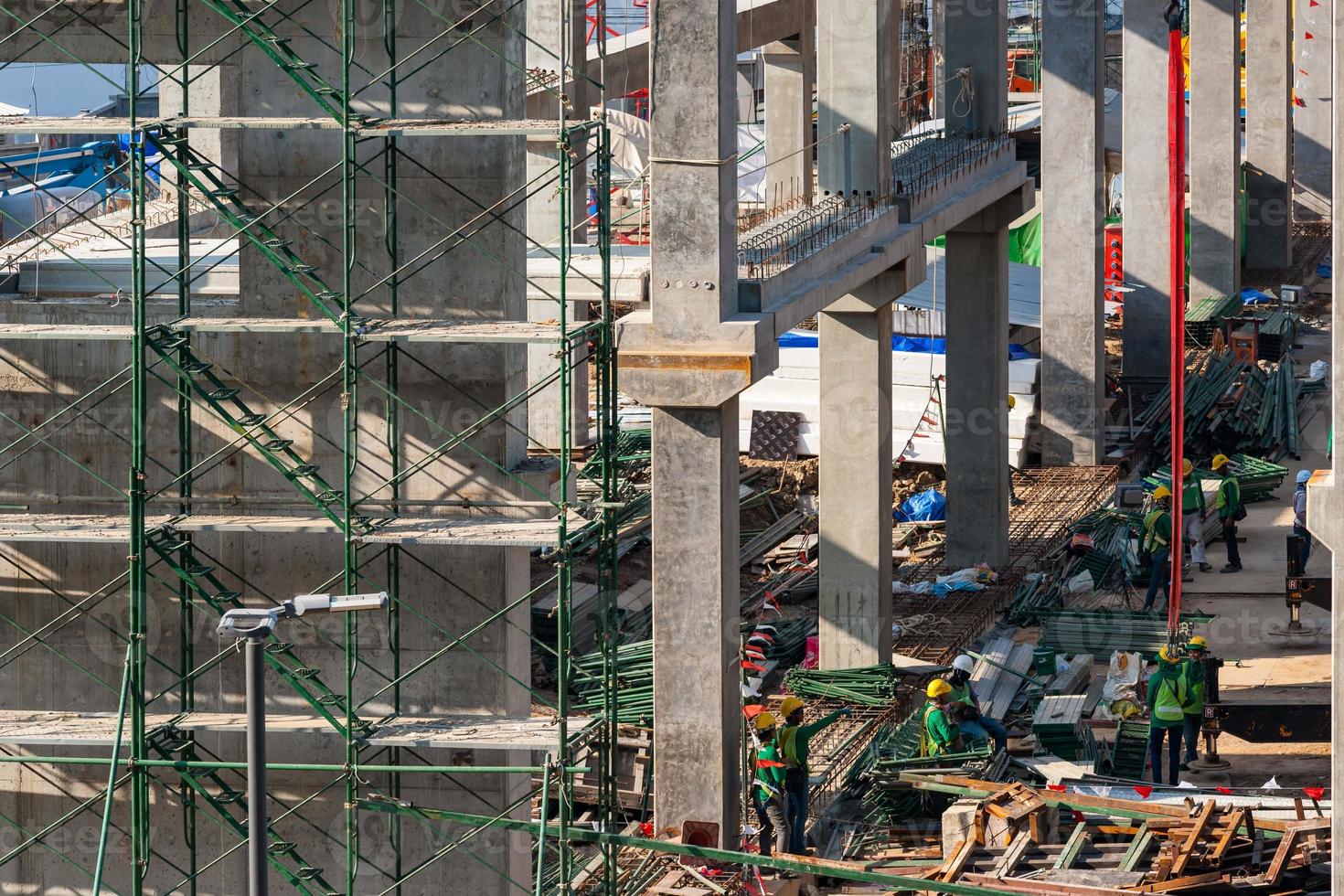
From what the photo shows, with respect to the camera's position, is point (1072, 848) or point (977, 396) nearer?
point (1072, 848)

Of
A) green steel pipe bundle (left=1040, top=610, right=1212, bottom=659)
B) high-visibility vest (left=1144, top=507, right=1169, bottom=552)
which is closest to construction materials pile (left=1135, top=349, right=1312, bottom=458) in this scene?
high-visibility vest (left=1144, top=507, right=1169, bottom=552)

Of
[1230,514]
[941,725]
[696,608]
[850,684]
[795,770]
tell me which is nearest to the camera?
[696,608]

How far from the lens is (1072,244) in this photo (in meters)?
36.5

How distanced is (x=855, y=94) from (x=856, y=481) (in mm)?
4479

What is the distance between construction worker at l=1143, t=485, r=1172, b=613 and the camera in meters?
28.4

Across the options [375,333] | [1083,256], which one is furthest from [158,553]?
[1083,256]

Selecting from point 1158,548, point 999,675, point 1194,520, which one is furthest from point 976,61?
point 999,675

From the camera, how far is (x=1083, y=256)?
3653cm

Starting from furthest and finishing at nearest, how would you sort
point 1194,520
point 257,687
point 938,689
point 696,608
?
point 1194,520
point 938,689
point 696,608
point 257,687

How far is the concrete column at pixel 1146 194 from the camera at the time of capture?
41.7 m

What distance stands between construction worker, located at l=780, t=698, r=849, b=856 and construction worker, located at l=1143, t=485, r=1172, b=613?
9140 millimetres

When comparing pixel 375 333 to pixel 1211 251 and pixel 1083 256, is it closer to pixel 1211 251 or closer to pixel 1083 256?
pixel 1083 256

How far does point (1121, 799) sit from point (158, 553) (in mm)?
8527

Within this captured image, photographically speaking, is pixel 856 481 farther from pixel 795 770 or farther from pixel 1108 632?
pixel 795 770
